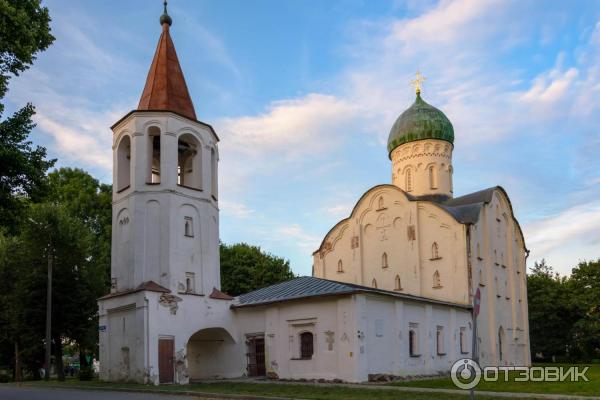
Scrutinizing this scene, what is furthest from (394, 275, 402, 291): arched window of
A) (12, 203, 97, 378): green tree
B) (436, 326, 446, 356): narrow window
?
(12, 203, 97, 378): green tree

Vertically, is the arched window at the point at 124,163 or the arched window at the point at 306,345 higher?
the arched window at the point at 124,163

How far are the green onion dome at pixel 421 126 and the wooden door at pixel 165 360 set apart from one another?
2184cm

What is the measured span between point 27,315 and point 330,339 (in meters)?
17.0

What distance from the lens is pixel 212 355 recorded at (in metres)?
26.3

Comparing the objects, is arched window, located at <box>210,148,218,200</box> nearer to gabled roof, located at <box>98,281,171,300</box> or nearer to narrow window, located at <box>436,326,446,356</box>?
gabled roof, located at <box>98,281,171,300</box>

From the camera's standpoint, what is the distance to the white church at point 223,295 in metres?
22.4

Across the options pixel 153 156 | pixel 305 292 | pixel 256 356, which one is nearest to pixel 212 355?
pixel 256 356

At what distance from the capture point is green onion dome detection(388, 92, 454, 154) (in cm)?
3816

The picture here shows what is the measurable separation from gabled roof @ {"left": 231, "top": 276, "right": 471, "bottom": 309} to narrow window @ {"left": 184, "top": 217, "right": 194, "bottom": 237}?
3.68 meters

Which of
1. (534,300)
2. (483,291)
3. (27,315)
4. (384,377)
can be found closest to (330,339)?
(384,377)

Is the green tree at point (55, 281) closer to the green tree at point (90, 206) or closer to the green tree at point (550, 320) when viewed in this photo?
the green tree at point (90, 206)

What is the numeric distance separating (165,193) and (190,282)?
12.5 feet

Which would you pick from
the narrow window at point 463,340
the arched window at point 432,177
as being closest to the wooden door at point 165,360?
the narrow window at point 463,340
